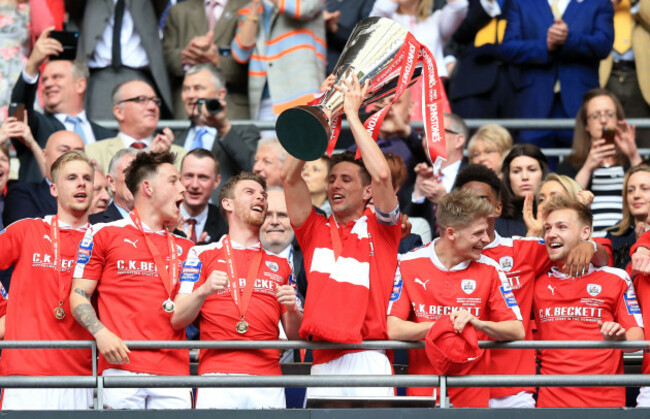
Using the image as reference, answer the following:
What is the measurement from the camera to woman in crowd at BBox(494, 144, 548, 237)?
9008 mm

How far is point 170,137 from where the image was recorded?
9844 mm

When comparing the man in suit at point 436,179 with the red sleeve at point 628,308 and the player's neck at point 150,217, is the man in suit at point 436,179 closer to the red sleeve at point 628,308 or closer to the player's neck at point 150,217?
the red sleeve at point 628,308

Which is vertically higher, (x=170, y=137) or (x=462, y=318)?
(x=170, y=137)

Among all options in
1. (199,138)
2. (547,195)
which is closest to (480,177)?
(547,195)

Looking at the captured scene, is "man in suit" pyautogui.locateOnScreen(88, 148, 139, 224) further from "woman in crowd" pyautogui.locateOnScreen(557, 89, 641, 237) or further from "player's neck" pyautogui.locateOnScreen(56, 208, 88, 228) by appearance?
"woman in crowd" pyautogui.locateOnScreen(557, 89, 641, 237)

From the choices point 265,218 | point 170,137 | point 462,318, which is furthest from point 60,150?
point 462,318

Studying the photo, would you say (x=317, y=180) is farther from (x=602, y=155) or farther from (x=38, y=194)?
(x=602, y=155)

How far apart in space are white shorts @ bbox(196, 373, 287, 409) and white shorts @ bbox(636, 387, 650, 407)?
7.17 feet

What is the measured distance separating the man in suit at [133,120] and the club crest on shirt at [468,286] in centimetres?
356

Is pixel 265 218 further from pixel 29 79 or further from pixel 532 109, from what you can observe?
pixel 532 109

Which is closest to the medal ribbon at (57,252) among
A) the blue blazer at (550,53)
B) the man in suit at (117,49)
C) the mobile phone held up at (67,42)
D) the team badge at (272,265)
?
the team badge at (272,265)

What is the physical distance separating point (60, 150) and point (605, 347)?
4.44 metres

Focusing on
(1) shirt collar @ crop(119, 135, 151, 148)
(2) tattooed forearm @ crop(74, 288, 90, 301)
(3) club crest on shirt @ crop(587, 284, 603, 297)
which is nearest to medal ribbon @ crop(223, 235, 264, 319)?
(2) tattooed forearm @ crop(74, 288, 90, 301)

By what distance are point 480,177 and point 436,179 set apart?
1.29 m
